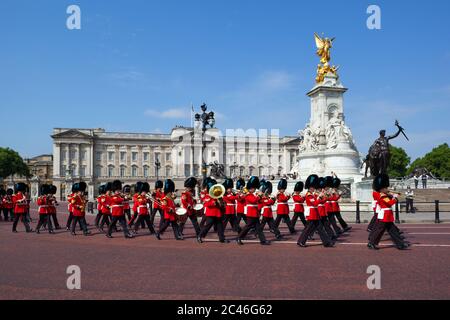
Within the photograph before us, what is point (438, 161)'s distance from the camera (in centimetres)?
8581

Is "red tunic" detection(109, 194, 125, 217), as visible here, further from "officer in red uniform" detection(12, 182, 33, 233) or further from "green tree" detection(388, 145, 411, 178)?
"green tree" detection(388, 145, 411, 178)

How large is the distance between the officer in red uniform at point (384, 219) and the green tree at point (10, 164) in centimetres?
8918

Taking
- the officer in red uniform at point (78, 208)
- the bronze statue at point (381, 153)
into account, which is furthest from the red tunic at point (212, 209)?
the bronze statue at point (381, 153)

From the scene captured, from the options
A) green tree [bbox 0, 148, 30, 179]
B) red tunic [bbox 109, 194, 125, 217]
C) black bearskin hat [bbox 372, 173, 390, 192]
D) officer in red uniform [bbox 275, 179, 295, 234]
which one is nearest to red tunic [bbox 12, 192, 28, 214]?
red tunic [bbox 109, 194, 125, 217]

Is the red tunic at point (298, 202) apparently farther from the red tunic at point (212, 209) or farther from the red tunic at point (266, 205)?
the red tunic at point (212, 209)

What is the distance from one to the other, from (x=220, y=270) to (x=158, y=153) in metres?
92.4

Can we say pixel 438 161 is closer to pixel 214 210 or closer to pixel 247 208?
pixel 247 208

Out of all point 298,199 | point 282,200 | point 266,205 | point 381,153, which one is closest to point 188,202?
→ point 266,205

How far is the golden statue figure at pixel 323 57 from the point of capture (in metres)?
32.8

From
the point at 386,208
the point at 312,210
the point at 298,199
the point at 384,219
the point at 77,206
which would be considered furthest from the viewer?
the point at 77,206

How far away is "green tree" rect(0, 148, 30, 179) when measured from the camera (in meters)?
85.2

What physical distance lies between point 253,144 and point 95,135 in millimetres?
36055

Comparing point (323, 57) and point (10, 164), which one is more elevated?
point (323, 57)
